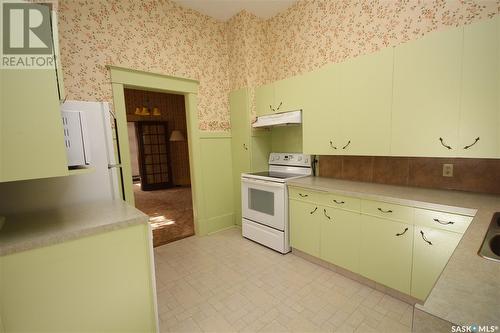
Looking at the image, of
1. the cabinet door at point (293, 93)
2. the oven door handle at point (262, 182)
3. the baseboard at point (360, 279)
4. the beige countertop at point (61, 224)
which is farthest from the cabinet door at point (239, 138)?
the beige countertop at point (61, 224)

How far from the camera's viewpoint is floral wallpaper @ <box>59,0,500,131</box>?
212cm

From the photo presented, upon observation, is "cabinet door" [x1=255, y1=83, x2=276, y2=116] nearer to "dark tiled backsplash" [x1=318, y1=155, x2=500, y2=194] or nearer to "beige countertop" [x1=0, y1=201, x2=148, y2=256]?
"dark tiled backsplash" [x1=318, y1=155, x2=500, y2=194]

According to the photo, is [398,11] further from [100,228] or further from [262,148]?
[100,228]

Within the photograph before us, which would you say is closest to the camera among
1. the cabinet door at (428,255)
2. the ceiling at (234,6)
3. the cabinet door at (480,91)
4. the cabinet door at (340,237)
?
the cabinet door at (480,91)

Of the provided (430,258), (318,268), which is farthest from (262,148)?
→ (430,258)

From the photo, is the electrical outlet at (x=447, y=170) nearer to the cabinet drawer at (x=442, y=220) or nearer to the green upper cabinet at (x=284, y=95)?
the cabinet drawer at (x=442, y=220)

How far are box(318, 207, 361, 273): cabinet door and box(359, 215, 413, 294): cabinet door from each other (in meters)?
0.06

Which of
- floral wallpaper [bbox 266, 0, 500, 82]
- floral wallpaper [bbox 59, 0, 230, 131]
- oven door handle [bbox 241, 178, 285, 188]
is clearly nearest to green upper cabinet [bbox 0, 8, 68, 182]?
floral wallpaper [bbox 59, 0, 230, 131]

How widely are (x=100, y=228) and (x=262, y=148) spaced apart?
7.70 ft

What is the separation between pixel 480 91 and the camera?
150 cm

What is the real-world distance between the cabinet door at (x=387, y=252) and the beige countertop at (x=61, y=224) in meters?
1.72

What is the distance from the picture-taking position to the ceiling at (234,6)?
2.80 metres

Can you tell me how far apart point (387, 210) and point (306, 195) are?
0.75 metres

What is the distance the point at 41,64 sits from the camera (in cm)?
102
